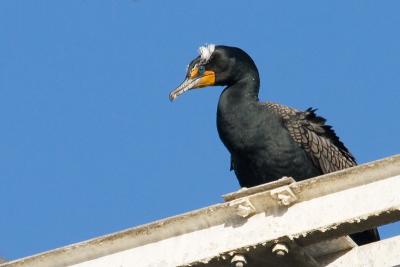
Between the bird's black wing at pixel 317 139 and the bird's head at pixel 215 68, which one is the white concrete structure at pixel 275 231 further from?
the bird's head at pixel 215 68

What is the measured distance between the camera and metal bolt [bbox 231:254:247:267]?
8.73 meters

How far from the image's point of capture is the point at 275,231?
872 cm

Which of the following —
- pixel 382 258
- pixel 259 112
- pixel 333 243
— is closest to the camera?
pixel 382 258

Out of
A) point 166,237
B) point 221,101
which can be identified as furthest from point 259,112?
point 166,237

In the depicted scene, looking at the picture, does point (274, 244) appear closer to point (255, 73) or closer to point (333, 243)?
point (333, 243)

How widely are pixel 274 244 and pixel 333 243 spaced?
445 mm

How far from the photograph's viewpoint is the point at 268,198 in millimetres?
8859

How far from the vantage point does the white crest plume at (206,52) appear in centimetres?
1379

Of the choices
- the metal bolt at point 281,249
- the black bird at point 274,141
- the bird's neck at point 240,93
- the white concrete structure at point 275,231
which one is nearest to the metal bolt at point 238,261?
the white concrete structure at point 275,231

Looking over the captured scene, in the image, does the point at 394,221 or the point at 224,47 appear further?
the point at 224,47

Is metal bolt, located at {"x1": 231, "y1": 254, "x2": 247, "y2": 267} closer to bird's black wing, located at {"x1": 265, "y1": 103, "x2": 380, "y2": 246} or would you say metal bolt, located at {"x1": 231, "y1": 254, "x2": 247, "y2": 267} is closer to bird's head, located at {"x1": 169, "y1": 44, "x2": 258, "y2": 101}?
bird's black wing, located at {"x1": 265, "y1": 103, "x2": 380, "y2": 246}

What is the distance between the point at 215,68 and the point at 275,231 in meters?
5.29

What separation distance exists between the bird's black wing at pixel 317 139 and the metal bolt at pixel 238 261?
4293 mm

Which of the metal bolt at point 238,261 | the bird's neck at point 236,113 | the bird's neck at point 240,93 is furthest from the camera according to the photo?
the bird's neck at point 240,93
